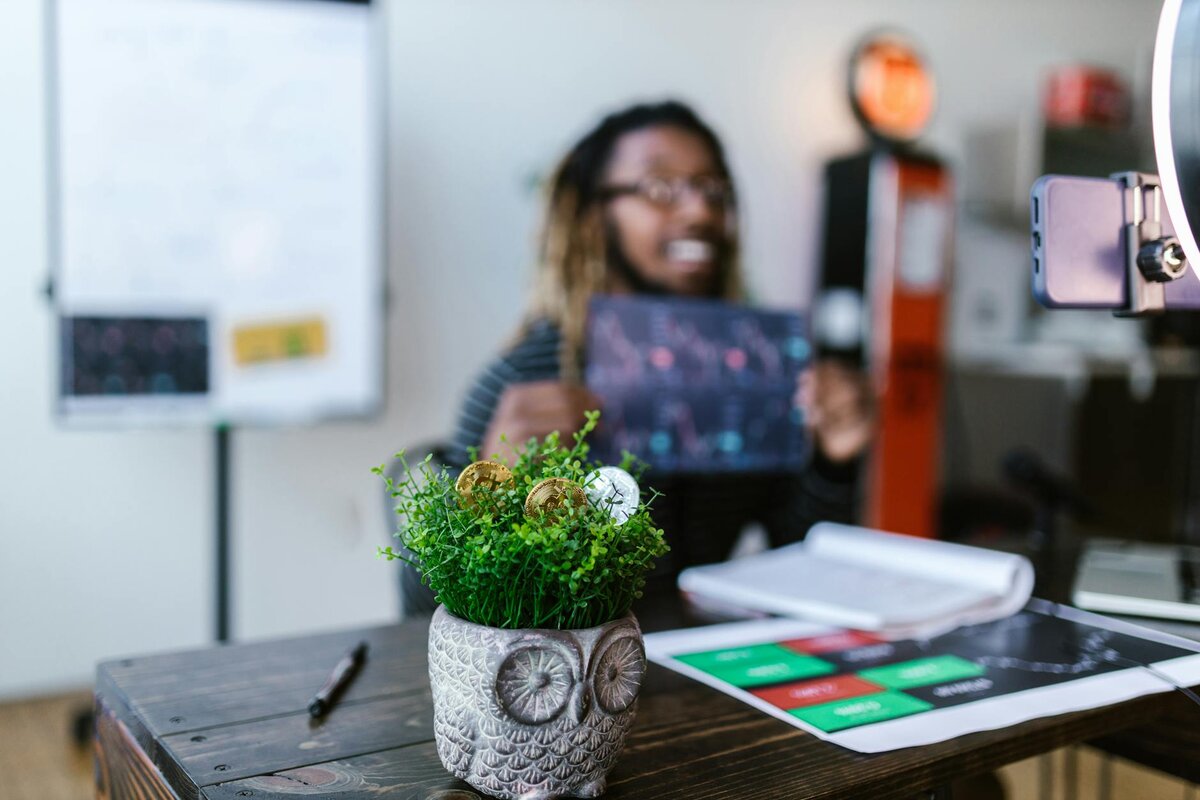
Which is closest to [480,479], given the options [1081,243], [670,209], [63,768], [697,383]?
[1081,243]

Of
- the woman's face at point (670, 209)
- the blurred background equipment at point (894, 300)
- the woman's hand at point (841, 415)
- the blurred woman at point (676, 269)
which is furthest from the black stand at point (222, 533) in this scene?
the blurred background equipment at point (894, 300)

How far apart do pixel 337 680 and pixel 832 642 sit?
493 millimetres

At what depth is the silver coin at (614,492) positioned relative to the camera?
0.69m

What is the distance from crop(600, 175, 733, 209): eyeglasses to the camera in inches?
111

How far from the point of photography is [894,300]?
11.4 ft

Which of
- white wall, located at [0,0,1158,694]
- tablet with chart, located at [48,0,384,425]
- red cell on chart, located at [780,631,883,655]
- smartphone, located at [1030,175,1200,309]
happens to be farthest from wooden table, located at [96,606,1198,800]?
white wall, located at [0,0,1158,694]

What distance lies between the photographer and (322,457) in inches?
113

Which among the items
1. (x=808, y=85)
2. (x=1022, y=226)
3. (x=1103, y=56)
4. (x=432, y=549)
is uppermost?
(x=1103, y=56)

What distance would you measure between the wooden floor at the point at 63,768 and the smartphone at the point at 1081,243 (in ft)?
3.42

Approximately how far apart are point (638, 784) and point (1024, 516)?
344cm

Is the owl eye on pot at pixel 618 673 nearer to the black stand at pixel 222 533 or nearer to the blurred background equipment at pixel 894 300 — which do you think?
the black stand at pixel 222 533

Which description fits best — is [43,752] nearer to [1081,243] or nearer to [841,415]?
[841,415]

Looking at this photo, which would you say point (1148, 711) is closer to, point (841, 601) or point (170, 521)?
point (841, 601)

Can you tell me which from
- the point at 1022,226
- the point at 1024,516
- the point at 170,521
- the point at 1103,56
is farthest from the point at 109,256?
the point at 1103,56
